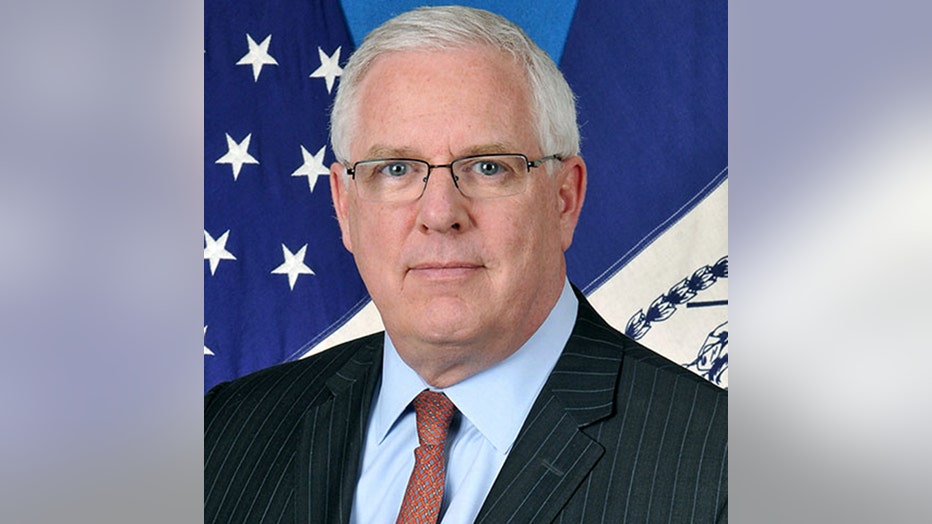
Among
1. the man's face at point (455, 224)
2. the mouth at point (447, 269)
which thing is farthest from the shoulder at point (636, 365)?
the mouth at point (447, 269)

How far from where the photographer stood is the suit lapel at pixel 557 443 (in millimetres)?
2566

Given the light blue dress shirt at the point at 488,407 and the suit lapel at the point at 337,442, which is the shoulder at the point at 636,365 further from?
the suit lapel at the point at 337,442

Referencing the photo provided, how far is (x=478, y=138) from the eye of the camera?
2.48 m

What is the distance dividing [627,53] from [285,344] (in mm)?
1267

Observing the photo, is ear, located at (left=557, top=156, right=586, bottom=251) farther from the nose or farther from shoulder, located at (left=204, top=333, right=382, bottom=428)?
shoulder, located at (left=204, top=333, right=382, bottom=428)

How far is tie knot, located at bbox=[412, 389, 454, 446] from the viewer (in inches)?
105

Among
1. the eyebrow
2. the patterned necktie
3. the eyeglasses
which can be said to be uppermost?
the eyebrow

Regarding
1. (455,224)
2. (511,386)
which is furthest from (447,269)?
(511,386)

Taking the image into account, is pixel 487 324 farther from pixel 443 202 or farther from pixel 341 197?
pixel 341 197

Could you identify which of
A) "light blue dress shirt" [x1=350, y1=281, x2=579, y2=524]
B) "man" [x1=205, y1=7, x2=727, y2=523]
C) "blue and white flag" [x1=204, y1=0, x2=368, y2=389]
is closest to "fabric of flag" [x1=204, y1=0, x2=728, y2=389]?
"blue and white flag" [x1=204, y1=0, x2=368, y2=389]

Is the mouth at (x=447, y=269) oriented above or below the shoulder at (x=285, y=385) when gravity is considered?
above
